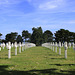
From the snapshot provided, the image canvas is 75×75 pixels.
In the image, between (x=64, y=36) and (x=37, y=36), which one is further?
(x=64, y=36)

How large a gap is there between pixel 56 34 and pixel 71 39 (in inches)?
411

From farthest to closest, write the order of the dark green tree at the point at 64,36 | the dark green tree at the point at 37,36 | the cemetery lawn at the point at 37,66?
the dark green tree at the point at 64,36
the dark green tree at the point at 37,36
the cemetery lawn at the point at 37,66

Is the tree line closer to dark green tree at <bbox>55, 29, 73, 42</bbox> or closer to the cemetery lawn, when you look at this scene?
dark green tree at <bbox>55, 29, 73, 42</bbox>

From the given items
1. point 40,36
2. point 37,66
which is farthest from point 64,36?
point 37,66

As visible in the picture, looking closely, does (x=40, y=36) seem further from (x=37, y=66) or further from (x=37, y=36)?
(x=37, y=66)

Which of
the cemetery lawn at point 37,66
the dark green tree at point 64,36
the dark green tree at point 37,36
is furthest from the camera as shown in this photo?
the dark green tree at point 64,36

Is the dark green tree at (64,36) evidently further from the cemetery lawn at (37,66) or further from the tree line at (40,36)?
the cemetery lawn at (37,66)

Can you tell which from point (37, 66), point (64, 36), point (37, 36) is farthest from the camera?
point (64, 36)

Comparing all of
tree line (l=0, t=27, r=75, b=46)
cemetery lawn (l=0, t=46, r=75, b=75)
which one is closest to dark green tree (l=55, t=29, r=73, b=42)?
tree line (l=0, t=27, r=75, b=46)

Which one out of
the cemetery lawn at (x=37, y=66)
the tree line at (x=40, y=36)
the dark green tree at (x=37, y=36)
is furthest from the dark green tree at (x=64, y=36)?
the cemetery lawn at (x=37, y=66)

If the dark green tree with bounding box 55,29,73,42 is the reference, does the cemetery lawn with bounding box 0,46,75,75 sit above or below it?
below

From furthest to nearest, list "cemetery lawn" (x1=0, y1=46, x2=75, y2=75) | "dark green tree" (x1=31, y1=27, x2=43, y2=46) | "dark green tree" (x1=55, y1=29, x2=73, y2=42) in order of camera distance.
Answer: "dark green tree" (x1=55, y1=29, x2=73, y2=42) < "dark green tree" (x1=31, y1=27, x2=43, y2=46) < "cemetery lawn" (x1=0, y1=46, x2=75, y2=75)

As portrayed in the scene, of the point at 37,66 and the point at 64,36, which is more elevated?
the point at 64,36

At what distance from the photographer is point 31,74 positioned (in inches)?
292
